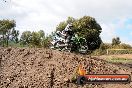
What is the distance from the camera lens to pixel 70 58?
2394 cm

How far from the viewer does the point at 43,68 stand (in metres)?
22.6

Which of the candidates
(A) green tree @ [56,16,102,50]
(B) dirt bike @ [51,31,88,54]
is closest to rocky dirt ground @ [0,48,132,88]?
(B) dirt bike @ [51,31,88,54]

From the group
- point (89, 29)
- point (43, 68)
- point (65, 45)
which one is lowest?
point (43, 68)

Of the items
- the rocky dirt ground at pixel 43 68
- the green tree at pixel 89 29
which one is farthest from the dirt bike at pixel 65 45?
the green tree at pixel 89 29

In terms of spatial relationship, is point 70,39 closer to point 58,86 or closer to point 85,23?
point 58,86

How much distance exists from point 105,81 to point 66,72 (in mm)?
10900

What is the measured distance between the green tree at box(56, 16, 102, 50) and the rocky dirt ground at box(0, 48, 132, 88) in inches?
1878

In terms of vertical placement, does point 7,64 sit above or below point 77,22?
below

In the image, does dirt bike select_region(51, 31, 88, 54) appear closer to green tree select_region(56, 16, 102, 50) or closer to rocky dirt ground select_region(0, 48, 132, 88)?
rocky dirt ground select_region(0, 48, 132, 88)

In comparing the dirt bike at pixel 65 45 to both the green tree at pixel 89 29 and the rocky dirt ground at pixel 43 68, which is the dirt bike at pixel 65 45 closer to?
the rocky dirt ground at pixel 43 68

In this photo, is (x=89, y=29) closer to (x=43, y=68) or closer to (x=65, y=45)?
(x=65, y=45)

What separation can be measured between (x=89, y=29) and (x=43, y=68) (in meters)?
56.1

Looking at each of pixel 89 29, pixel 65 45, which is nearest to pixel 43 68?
pixel 65 45

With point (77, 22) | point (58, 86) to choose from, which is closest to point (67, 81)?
point (58, 86)
